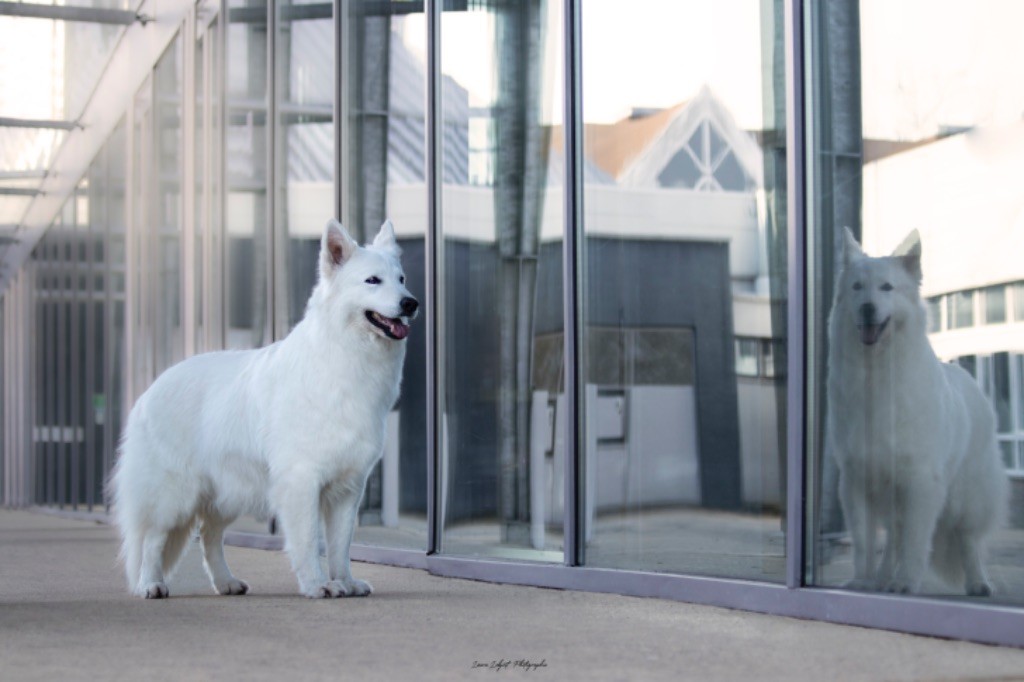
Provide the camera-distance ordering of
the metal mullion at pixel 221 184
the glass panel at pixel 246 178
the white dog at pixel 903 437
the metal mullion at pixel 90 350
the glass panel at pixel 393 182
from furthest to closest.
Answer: the metal mullion at pixel 90 350
the metal mullion at pixel 221 184
the glass panel at pixel 246 178
the glass panel at pixel 393 182
the white dog at pixel 903 437

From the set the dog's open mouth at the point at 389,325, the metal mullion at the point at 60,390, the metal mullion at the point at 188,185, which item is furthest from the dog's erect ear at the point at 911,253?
the metal mullion at the point at 60,390

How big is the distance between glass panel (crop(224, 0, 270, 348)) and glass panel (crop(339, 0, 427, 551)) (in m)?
1.57

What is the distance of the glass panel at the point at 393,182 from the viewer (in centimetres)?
996

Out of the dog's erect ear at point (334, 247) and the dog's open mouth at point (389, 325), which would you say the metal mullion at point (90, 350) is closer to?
the dog's erect ear at point (334, 247)

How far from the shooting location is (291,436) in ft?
24.4

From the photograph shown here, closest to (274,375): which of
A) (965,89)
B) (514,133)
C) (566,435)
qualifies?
(566,435)

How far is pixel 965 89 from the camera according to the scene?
5965 millimetres

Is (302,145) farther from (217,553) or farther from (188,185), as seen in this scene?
(217,553)

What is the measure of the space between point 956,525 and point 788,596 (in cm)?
79

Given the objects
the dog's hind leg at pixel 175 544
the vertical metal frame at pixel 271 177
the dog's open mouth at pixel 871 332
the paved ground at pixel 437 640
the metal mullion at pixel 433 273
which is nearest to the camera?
the paved ground at pixel 437 640

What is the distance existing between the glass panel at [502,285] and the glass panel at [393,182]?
1.73 ft

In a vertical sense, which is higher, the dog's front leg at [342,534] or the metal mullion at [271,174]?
the metal mullion at [271,174]

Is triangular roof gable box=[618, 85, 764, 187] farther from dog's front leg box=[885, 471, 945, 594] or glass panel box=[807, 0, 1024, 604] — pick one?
dog's front leg box=[885, 471, 945, 594]

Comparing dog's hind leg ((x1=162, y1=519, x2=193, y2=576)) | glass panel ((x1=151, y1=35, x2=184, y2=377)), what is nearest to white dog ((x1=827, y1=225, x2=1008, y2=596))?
dog's hind leg ((x1=162, y1=519, x2=193, y2=576))
